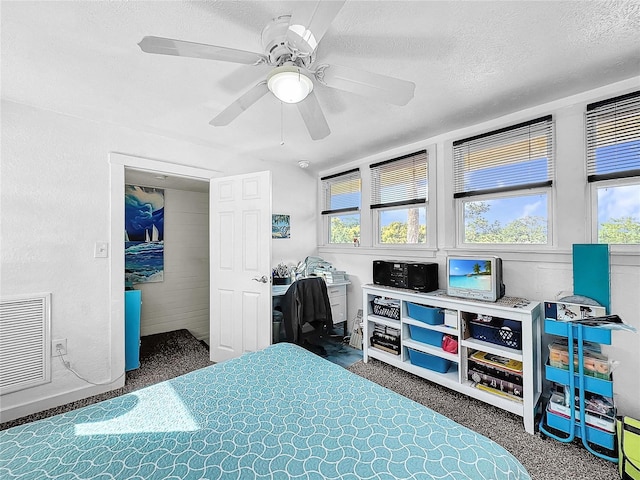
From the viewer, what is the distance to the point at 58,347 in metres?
2.27

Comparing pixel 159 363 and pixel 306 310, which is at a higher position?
pixel 306 310

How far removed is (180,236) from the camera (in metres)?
4.14

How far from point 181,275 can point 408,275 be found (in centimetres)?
328

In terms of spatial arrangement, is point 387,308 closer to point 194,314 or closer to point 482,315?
point 482,315

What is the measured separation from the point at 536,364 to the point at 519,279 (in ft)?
2.19

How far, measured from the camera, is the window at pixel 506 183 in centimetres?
226

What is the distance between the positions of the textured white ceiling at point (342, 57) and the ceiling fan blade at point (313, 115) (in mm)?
299

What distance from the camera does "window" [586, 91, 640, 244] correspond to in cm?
188

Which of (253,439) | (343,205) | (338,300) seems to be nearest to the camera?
(253,439)

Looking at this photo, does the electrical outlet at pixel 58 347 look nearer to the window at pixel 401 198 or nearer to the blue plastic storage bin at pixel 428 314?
the blue plastic storage bin at pixel 428 314

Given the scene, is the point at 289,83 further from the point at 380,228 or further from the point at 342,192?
the point at 342,192

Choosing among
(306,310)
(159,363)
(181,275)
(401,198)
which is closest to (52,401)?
(159,363)

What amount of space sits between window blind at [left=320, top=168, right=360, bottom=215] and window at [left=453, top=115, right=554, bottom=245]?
1307 millimetres

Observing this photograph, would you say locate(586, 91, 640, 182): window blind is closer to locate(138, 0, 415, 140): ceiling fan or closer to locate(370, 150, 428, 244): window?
locate(370, 150, 428, 244): window
